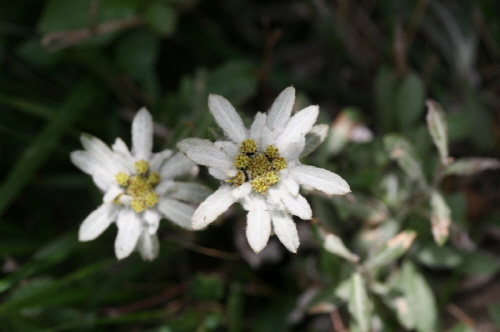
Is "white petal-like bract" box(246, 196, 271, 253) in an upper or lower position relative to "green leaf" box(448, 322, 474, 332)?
upper

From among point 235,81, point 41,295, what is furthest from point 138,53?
point 41,295

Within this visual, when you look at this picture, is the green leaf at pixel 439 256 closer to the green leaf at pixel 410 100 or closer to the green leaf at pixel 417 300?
the green leaf at pixel 417 300

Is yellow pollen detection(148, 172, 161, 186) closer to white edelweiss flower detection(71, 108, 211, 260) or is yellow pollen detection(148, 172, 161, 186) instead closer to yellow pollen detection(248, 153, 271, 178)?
white edelweiss flower detection(71, 108, 211, 260)

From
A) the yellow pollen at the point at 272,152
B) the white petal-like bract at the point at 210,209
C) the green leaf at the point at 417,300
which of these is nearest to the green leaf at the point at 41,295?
the white petal-like bract at the point at 210,209

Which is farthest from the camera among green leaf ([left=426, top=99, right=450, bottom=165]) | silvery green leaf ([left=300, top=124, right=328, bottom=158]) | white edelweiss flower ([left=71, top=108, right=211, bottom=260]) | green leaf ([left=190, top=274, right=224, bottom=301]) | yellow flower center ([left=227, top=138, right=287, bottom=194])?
green leaf ([left=190, top=274, right=224, bottom=301])

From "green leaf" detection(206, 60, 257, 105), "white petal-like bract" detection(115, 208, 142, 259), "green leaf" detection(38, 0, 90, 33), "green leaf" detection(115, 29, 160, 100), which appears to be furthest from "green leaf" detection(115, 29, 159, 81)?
"white petal-like bract" detection(115, 208, 142, 259)

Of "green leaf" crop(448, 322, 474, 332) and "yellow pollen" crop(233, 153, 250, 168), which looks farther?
"green leaf" crop(448, 322, 474, 332)

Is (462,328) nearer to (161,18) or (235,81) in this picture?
(235,81)
